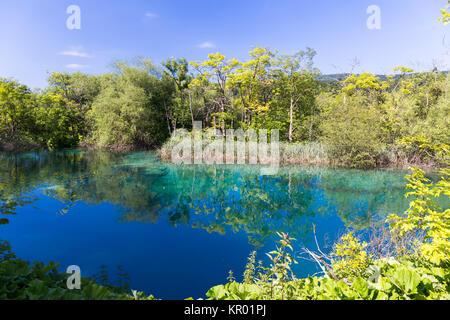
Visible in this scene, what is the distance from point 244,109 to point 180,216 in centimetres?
1546

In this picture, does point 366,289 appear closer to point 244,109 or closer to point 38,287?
point 38,287

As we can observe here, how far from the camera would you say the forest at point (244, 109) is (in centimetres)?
1518

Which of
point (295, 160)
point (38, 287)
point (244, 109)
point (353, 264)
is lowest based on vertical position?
point (353, 264)

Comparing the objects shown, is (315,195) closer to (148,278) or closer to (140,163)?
(148,278)

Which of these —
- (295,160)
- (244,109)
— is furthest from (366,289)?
(244,109)

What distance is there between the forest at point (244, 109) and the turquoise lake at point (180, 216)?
2.92m

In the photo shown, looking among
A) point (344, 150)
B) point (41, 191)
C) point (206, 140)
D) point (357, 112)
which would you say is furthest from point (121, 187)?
point (357, 112)

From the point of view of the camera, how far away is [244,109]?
854 inches

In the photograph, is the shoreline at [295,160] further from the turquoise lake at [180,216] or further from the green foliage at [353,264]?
the green foliage at [353,264]

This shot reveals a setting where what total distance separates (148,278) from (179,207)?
174 inches

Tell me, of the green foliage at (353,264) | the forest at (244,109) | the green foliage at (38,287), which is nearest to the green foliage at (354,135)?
the forest at (244,109)

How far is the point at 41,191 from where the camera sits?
403 inches

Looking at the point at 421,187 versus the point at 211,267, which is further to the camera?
the point at 211,267
